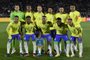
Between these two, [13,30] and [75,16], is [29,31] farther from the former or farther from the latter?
[75,16]

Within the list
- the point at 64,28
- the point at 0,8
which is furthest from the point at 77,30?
the point at 0,8

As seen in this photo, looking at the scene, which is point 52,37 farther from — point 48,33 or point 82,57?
point 82,57

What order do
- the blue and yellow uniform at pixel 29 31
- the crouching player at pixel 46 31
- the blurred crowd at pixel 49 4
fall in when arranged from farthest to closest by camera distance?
the blurred crowd at pixel 49 4
the crouching player at pixel 46 31
the blue and yellow uniform at pixel 29 31

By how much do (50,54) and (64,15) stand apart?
6.62 ft

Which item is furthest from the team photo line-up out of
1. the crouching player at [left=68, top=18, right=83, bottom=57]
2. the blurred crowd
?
the blurred crowd

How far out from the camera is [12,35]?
16.1 meters

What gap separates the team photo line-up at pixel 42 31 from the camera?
15836mm

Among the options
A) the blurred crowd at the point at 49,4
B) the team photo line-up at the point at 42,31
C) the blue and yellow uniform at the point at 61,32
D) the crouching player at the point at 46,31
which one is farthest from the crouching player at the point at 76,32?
the blurred crowd at the point at 49,4

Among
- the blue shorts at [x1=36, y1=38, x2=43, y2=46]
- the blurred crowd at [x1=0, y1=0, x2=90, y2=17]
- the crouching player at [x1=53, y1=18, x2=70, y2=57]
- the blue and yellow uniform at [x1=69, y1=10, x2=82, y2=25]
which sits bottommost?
the blurred crowd at [x1=0, y1=0, x2=90, y2=17]

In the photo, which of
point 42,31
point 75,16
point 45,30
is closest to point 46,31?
point 45,30

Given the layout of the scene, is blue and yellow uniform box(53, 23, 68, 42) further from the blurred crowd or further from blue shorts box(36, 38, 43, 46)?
the blurred crowd

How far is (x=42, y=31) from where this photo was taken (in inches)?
642

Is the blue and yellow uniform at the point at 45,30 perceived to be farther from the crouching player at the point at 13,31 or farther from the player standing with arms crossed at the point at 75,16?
the player standing with arms crossed at the point at 75,16

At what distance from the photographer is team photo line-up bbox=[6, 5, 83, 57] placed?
15836 mm
